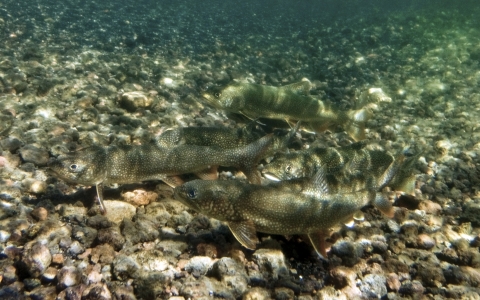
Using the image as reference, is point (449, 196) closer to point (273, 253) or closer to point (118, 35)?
point (273, 253)

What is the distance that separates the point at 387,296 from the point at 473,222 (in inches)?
105

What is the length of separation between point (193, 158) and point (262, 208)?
161cm

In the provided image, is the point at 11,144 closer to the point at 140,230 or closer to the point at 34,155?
the point at 34,155

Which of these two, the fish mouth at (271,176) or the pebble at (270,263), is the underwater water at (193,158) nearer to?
the pebble at (270,263)

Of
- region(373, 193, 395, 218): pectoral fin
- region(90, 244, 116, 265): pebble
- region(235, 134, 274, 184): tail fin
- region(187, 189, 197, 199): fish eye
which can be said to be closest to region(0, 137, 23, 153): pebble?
region(90, 244, 116, 265): pebble

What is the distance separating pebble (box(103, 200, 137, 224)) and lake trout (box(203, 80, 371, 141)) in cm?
371

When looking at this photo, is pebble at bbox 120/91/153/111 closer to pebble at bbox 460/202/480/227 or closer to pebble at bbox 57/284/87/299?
pebble at bbox 57/284/87/299

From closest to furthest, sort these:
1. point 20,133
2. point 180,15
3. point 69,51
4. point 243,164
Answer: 1. point 243,164
2. point 20,133
3. point 69,51
4. point 180,15

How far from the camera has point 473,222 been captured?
5473mm

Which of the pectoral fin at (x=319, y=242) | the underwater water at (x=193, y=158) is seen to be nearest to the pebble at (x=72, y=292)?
the underwater water at (x=193, y=158)

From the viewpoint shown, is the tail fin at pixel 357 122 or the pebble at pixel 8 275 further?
the tail fin at pixel 357 122

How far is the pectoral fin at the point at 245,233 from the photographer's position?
4039mm

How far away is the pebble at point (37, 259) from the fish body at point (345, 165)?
3.40 metres

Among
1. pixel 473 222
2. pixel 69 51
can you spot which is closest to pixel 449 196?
pixel 473 222
